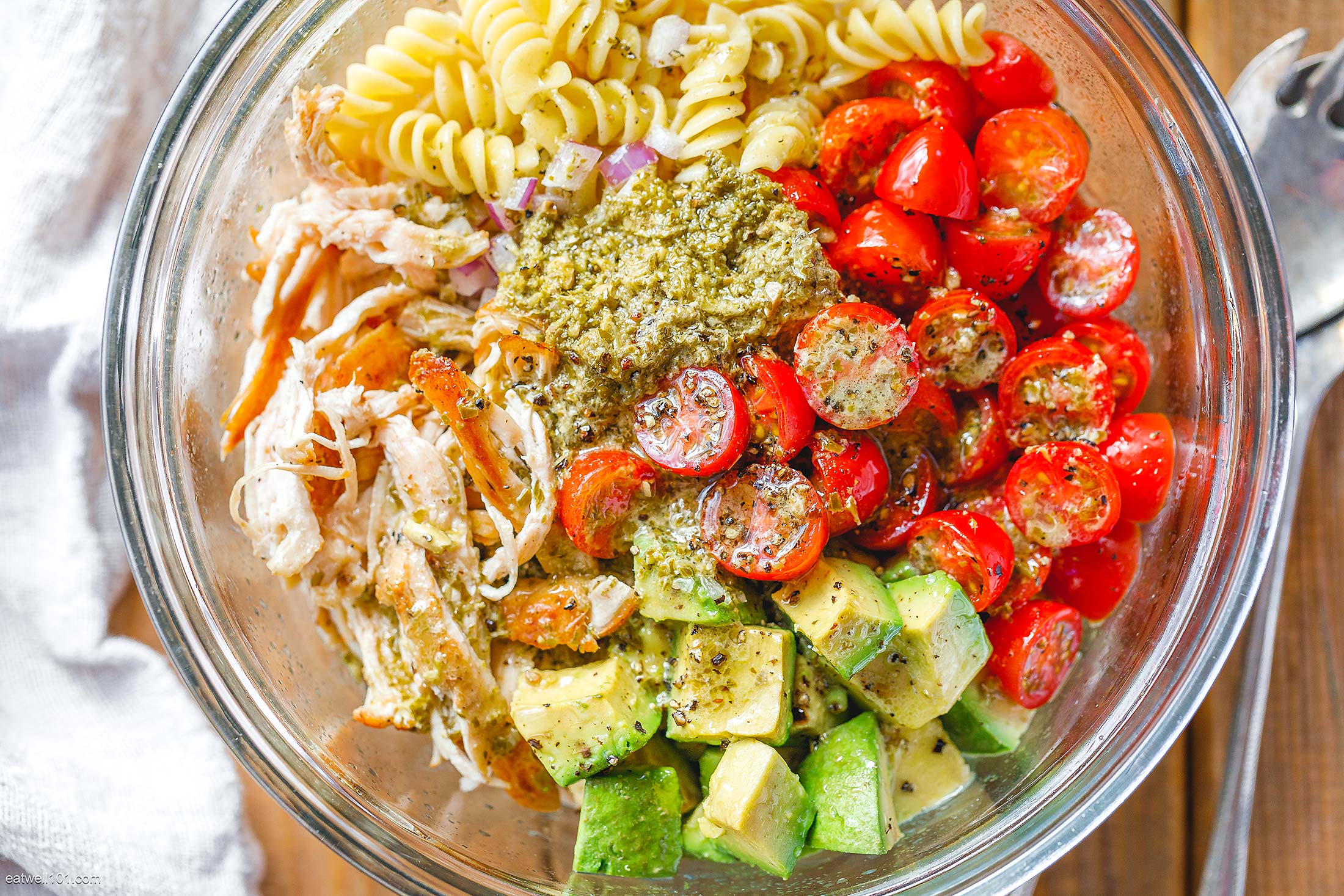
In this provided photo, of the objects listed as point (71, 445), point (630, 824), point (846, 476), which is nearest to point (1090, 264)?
point (846, 476)

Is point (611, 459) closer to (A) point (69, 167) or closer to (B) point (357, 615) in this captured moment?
(B) point (357, 615)

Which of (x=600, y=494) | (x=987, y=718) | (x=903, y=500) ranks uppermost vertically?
(x=903, y=500)

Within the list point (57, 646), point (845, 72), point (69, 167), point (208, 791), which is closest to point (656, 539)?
point (845, 72)

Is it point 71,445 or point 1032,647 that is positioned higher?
point 1032,647

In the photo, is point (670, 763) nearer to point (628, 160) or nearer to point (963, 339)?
point (963, 339)

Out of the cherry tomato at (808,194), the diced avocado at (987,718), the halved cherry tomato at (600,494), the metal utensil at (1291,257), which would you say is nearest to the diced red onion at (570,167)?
the cherry tomato at (808,194)
